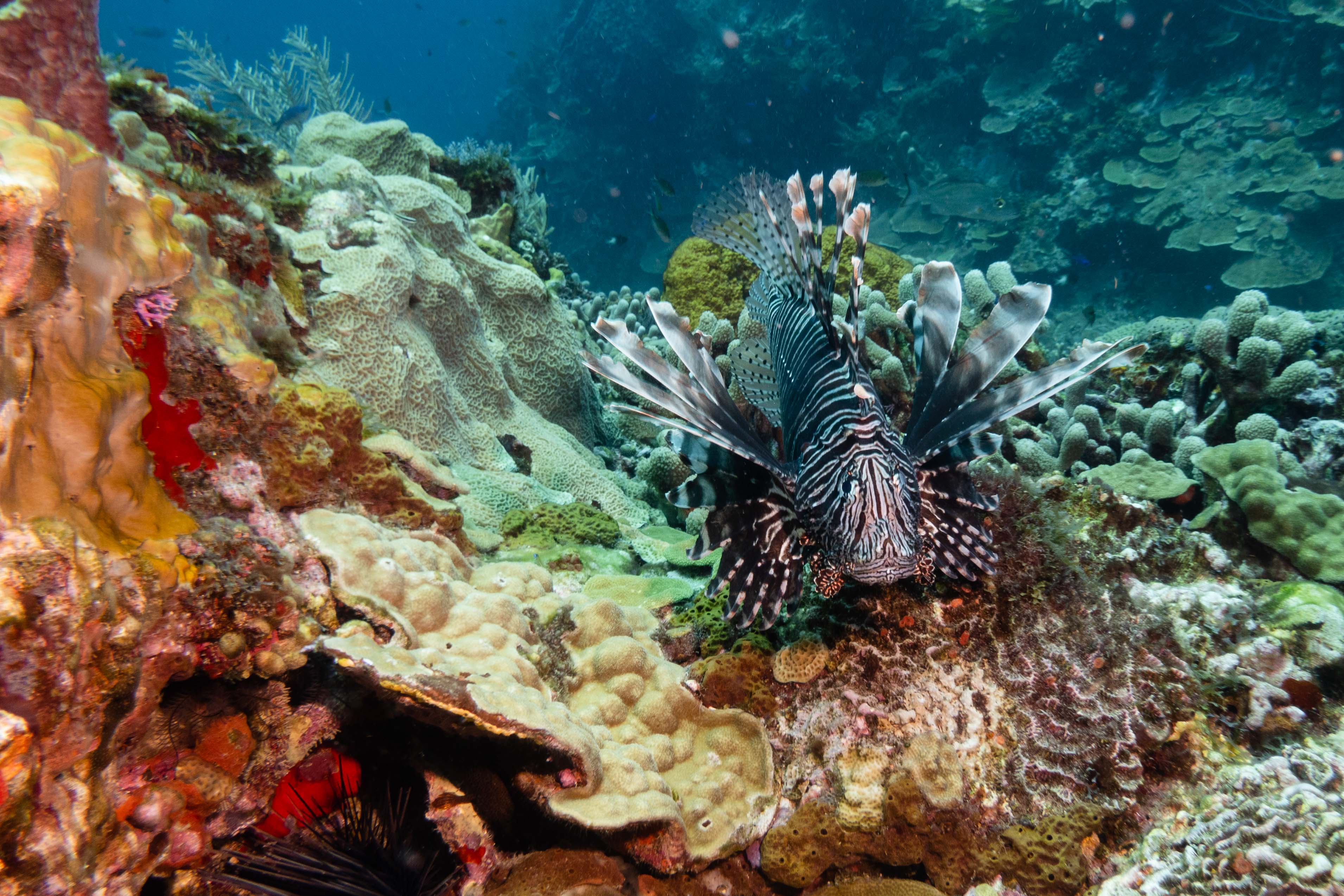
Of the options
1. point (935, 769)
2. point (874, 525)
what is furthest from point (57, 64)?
point (935, 769)

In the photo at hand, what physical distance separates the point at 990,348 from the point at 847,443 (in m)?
0.68

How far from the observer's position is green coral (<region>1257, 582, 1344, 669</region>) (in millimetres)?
2398

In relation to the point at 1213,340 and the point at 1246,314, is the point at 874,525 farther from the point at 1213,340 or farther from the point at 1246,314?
the point at 1246,314

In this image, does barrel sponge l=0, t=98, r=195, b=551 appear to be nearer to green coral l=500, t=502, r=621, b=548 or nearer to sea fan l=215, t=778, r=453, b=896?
sea fan l=215, t=778, r=453, b=896

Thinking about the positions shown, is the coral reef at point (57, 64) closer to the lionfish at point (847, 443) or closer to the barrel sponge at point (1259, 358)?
the lionfish at point (847, 443)

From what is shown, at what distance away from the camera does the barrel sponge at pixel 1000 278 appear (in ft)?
20.2

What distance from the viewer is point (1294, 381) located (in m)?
4.80

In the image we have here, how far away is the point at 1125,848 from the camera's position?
6.78 feet

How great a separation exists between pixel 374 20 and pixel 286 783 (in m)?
114

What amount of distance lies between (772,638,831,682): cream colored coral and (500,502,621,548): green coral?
188cm

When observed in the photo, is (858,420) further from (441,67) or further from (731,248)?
(441,67)

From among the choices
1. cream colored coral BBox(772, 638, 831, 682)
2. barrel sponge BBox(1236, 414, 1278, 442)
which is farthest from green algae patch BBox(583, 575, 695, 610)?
barrel sponge BBox(1236, 414, 1278, 442)

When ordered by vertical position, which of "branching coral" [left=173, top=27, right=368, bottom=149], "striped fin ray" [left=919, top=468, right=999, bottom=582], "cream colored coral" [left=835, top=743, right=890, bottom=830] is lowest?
"cream colored coral" [left=835, top=743, right=890, bottom=830]

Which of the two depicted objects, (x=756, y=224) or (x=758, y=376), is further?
(x=756, y=224)
